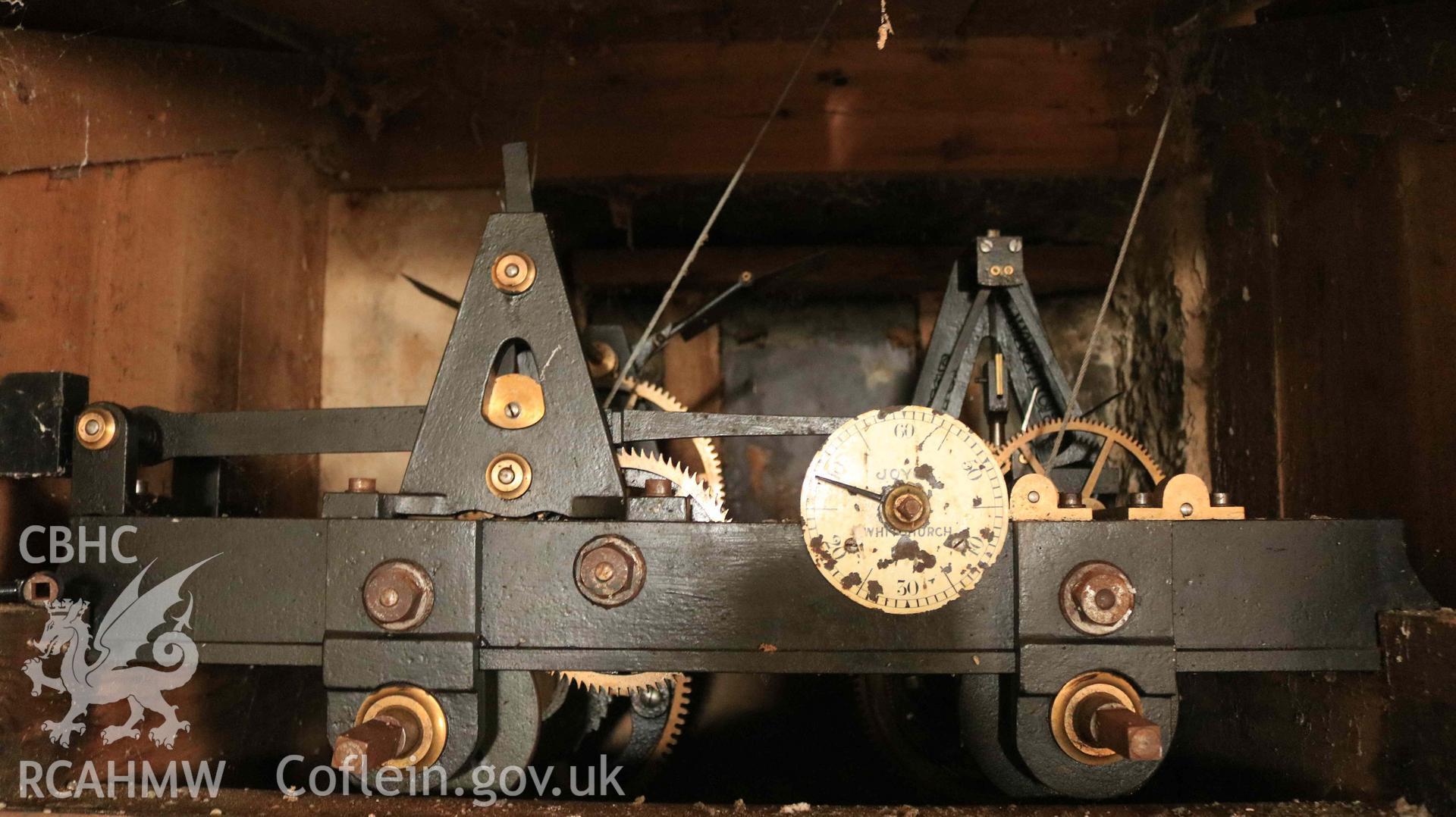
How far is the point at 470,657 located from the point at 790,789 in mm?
1051

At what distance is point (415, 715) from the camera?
108cm

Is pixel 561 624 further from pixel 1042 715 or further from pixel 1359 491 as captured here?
pixel 1359 491

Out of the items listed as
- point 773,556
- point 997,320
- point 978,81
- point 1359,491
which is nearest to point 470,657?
point 773,556

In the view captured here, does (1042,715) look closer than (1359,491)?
Yes

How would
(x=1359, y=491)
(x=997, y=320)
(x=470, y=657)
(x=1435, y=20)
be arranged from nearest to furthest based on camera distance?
(x=470, y=657), (x=1435, y=20), (x=1359, y=491), (x=997, y=320)

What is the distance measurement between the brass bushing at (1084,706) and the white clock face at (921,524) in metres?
0.19

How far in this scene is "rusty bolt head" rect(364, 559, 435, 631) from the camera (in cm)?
110

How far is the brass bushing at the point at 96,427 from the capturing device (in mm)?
1206

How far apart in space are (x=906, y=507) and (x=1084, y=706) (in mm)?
332

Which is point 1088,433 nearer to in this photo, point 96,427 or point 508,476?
point 508,476

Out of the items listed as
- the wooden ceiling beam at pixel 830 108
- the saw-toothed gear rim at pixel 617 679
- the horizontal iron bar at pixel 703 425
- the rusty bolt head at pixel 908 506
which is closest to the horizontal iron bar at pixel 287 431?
the horizontal iron bar at pixel 703 425

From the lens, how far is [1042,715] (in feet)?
3.66

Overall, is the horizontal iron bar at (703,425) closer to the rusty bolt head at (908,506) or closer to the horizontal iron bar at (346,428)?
the horizontal iron bar at (346,428)

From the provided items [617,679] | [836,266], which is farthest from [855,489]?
[836,266]
